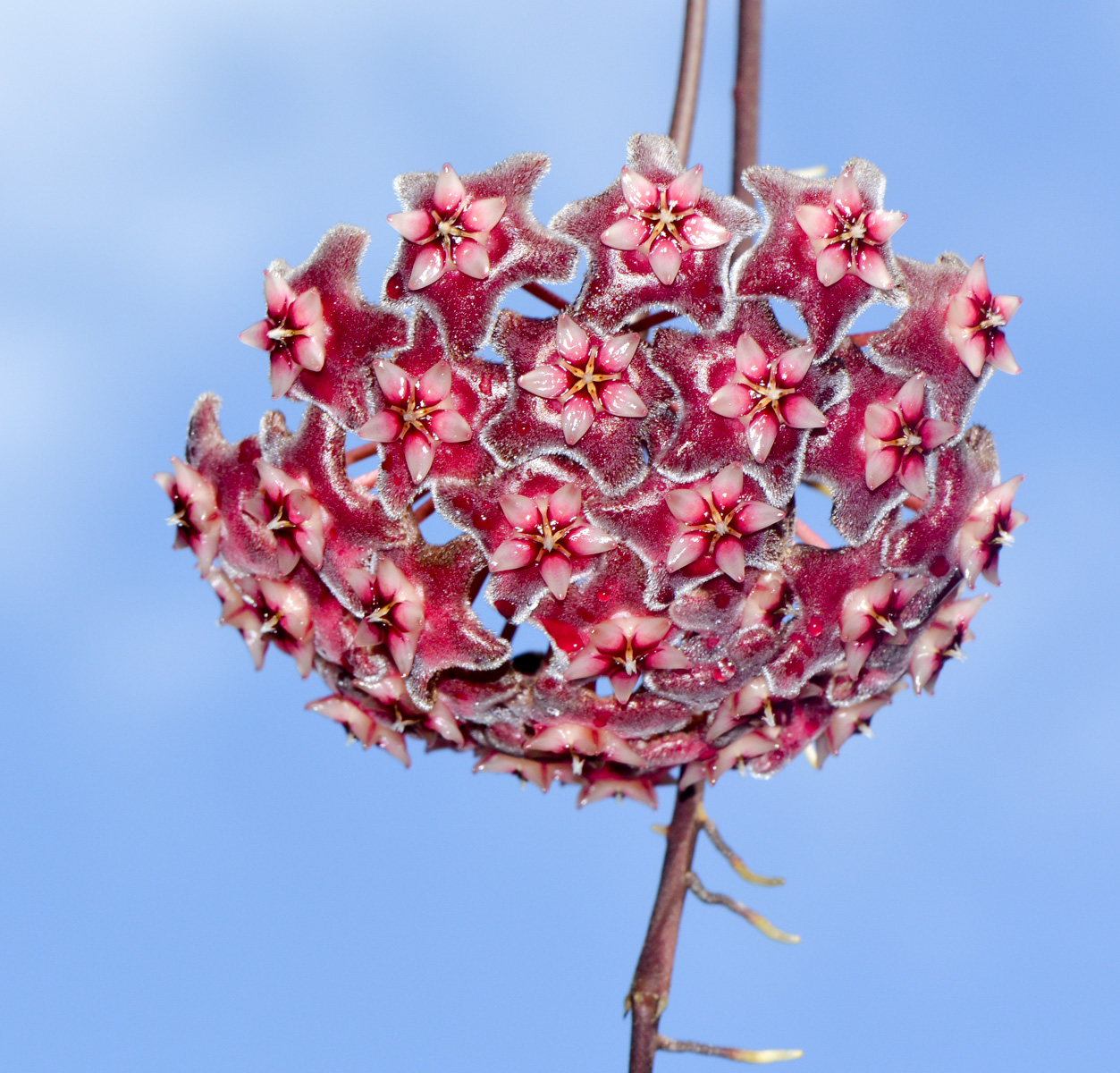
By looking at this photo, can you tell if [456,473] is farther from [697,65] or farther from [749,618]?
[697,65]

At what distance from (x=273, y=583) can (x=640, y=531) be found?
770 millimetres

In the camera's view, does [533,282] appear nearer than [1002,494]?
Yes

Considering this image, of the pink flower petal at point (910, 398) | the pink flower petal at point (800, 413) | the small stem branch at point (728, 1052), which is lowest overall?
the small stem branch at point (728, 1052)

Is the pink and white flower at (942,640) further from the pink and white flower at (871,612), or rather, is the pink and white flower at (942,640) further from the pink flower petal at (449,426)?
the pink flower petal at (449,426)

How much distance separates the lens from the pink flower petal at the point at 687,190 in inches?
83.3

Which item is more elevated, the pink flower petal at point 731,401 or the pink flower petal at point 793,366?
the pink flower petal at point 793,366

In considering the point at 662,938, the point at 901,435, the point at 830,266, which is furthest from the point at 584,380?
the point at 662,938

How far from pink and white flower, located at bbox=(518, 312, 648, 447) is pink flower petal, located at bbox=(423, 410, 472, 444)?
0.40 feet

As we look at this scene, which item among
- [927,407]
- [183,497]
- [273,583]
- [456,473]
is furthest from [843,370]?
[183,497]

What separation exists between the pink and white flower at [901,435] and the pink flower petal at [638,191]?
488 millimetres

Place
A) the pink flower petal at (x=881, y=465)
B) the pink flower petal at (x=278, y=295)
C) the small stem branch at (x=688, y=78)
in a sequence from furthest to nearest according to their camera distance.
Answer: the small stem branch at (x=688, y=78) < the pink flower petal at (x=278, y=295) < the pink flower petal at (x=881, y=465)

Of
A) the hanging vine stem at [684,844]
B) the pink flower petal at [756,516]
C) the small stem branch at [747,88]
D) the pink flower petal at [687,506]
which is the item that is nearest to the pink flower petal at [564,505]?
the pink flower petal at [687,506]

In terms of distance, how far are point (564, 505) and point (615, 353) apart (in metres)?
0.25

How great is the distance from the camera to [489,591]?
2.22 meters
